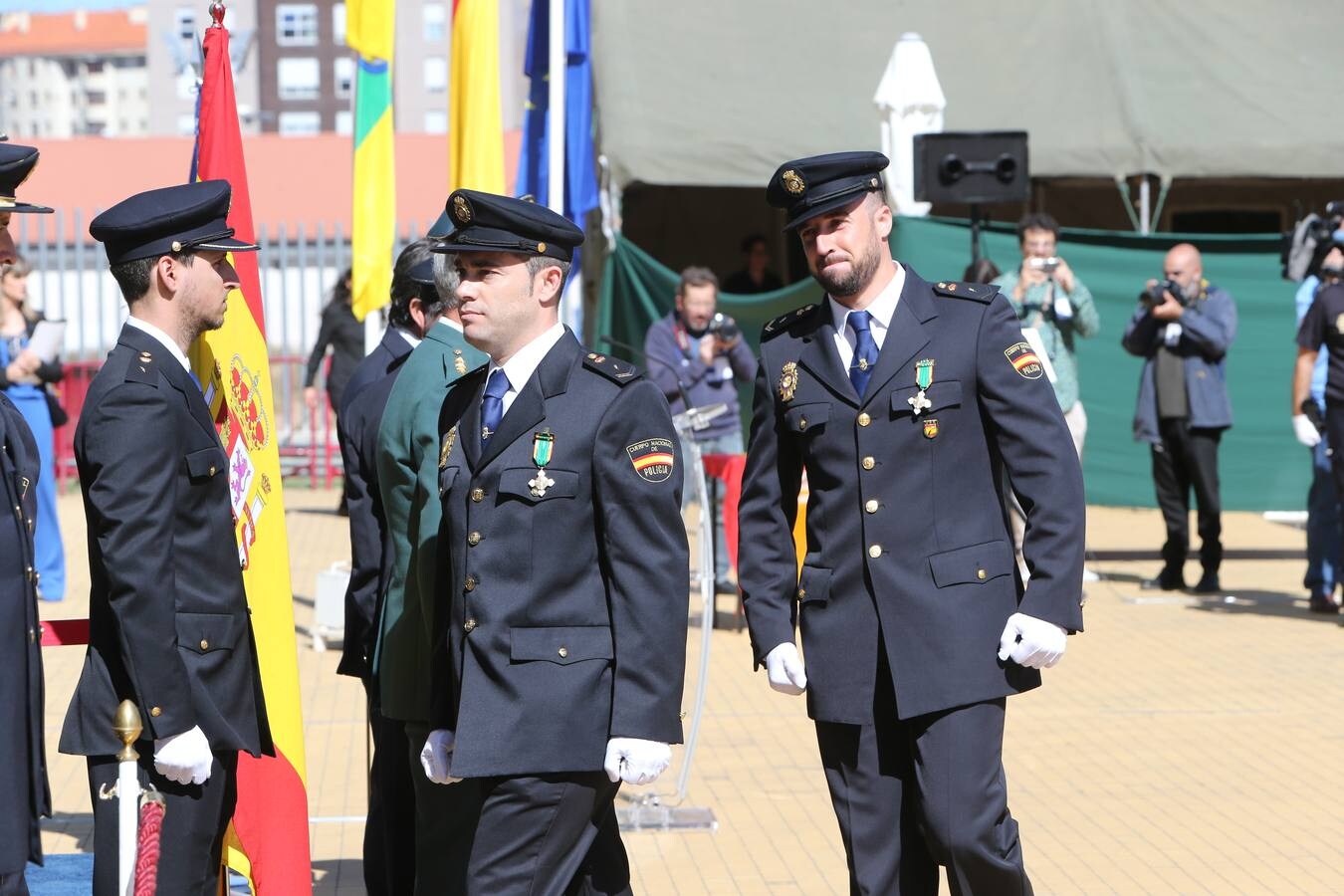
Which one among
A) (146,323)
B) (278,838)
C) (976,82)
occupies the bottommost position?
(278,838)

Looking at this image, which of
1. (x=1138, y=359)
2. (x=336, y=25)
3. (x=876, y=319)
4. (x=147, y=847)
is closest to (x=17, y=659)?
(x=147, y=847)

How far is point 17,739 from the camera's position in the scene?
4.24m

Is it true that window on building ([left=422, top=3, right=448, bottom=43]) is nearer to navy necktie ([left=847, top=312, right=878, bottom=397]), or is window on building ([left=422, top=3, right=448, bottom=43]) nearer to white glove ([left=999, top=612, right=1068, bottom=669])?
navy necktie ([left=847, top=312, right=878, bottom=397])

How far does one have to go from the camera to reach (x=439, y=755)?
4.14 metres

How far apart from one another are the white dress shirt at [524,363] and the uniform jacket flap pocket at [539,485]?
0.17 meters

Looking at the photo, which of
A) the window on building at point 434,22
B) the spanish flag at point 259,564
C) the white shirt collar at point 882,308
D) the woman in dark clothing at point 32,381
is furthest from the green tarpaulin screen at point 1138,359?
the window on building at point 434,22

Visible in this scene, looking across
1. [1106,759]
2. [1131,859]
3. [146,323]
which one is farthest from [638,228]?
[146,323]

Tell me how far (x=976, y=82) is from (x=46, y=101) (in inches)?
6206

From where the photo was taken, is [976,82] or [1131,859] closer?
[1131,859]

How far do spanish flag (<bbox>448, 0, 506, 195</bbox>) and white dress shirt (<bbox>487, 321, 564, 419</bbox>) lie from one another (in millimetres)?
3855

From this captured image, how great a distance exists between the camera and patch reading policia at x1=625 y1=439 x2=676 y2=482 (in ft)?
13.3

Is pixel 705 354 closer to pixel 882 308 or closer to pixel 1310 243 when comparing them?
pixel 1310 243

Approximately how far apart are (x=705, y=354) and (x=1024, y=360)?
7414 mm

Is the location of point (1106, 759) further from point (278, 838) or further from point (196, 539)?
point (196, 539)
